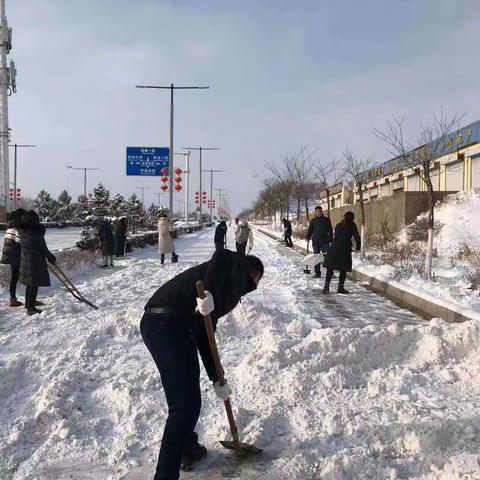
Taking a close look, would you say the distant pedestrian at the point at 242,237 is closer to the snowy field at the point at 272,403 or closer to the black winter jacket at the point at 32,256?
the black winter jacket at the point at 32,256

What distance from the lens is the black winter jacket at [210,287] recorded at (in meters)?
3.07

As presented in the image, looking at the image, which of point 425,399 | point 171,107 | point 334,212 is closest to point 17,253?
point 425,399

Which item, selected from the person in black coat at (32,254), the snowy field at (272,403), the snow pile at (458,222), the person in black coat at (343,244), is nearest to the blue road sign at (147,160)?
the snow pile at (458,222)

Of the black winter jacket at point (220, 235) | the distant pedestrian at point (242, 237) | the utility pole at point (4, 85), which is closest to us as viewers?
the black winter jacket at point (220, 235)

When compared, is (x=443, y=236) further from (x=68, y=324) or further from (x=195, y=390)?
(x=195, y=390)

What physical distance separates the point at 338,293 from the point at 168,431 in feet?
26.5

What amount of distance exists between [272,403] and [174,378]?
152 cm

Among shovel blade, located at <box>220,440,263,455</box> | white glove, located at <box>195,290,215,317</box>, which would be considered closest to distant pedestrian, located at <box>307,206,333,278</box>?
shovel blade, located at <box>220,440,263,455</box>

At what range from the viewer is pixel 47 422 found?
4043 millimetres

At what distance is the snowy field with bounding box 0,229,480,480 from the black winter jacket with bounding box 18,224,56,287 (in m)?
1.00

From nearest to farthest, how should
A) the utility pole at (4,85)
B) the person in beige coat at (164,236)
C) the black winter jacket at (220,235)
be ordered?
the black winter jacket at (220,235) < the person in beige coat at (164,236) < the utility pole at (4,85)

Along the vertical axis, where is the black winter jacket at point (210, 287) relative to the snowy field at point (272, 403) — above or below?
above

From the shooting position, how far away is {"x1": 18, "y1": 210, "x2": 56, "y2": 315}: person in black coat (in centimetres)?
786

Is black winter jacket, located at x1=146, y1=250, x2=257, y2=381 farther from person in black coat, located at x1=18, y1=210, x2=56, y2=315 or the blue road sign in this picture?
the blue road sign
